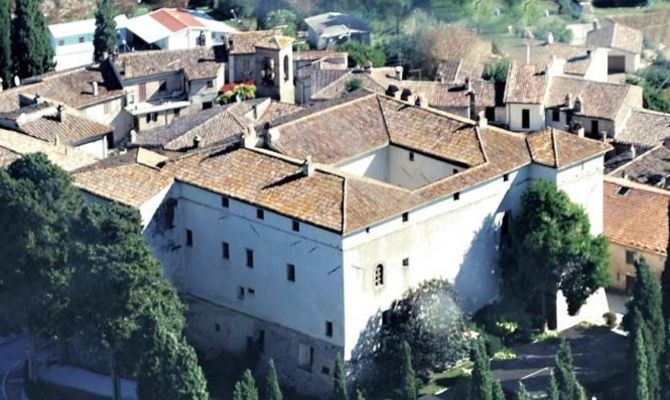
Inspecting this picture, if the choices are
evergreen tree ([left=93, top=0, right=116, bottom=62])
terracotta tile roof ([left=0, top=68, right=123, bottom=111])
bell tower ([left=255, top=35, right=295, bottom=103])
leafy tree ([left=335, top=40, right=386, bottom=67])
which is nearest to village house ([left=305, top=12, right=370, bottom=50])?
leafy tree ([left=335, top=40, right=386, bottom=67])

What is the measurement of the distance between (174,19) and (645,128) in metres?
14.7

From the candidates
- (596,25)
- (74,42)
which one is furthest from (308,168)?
(74,42)

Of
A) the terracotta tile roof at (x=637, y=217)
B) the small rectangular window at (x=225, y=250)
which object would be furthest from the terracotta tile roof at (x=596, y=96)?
the small rectangular window at (x=225, y=250)

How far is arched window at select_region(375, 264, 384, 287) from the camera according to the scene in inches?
1282

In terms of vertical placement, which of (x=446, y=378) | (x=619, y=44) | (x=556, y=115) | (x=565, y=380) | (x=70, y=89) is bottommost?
(x=446, y=378)

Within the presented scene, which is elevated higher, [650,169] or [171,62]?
[171,62]

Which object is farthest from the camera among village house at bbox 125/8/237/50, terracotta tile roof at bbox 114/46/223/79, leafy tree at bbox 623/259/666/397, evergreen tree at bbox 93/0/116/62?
village house at bbox 125/8/237/50

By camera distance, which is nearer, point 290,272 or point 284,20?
point 290,272

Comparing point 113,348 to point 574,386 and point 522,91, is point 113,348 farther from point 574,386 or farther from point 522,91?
point 522,91

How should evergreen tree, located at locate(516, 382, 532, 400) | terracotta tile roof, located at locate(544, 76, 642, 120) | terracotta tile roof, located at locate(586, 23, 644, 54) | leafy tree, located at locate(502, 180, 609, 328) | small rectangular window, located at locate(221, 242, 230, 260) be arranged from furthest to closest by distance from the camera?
1. terracotta tile roof, located at locate(586, 23, 644, 54)
2. terracotta tile roof, located at locate(544, 76, 642, 120)
3. leafy tree, located at locate(502, 180, 609, 328)
4. small rectangular window, located at locate(221, 242, 230, 260)
5. evergreen tree, located at locate(516, 382, 532, 400)

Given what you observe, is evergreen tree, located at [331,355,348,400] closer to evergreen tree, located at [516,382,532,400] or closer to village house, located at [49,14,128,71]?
A: evergreen tree, located at [516,382,532,400]

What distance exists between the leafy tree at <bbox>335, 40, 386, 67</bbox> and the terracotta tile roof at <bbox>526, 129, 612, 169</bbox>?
13.1 meters

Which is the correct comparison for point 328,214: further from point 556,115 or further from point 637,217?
point 556,115

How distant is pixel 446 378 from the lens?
108 feet
